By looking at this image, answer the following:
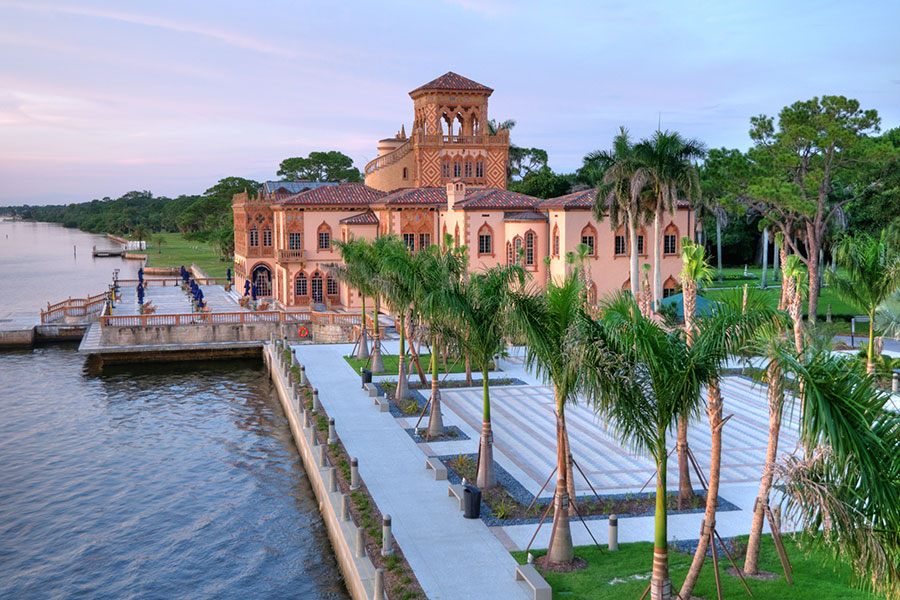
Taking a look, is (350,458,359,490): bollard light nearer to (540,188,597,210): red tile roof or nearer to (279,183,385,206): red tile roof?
(540,188,597,210): red tile roof

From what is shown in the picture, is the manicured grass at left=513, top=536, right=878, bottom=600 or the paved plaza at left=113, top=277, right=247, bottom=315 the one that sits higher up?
the paved plaza at left=113, top=277, right=247, bottom=315

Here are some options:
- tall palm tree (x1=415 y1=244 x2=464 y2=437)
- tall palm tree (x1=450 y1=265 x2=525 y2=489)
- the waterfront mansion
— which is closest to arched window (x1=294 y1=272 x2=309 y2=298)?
the waterfront mansion

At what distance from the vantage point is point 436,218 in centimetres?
5294

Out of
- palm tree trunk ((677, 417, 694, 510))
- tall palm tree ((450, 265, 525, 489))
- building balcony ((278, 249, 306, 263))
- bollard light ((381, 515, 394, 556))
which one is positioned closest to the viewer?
bollard light ((381, 515, 394, 556))

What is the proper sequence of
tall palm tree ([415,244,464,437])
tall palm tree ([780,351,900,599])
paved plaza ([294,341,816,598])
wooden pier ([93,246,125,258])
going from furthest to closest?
wooden pier ([93,246,125,258]) < tall palm tree ([415,244,464,437]) < paved plaza ([294,341,816,598]) < tall palm tree ([780,351,900,599])

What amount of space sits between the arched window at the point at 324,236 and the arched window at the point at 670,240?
22462 mm

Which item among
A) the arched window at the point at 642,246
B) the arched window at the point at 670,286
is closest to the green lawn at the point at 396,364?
the arched window at the point at 642,246

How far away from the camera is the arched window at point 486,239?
48.2 metres

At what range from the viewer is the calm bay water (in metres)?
18.6

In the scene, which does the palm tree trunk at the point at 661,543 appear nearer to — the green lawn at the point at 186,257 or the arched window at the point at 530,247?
the arched window at the point at 530,247

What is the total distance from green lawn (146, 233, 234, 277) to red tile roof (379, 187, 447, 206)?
138 ft

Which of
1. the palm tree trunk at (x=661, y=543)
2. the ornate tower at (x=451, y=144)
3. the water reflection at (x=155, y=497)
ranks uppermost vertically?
the ornate tower at (x=451, y=144)

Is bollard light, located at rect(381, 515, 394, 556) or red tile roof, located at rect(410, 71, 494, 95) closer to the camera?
bollard light, located at rect(381, 515, 394, 556)

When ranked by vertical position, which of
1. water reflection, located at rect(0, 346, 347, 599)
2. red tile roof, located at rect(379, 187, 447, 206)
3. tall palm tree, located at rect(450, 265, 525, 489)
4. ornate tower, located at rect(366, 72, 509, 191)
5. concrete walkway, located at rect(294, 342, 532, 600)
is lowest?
water reflection, located at rect(0, 346, 347, 599)
